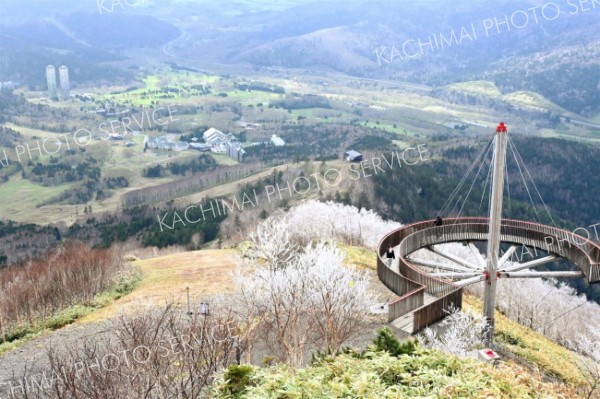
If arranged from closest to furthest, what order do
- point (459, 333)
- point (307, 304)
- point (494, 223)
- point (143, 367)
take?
point (143, 367) < point (307, 304) < point (459, 333) < point (494, 223)

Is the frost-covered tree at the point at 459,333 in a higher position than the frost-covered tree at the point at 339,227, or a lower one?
higher

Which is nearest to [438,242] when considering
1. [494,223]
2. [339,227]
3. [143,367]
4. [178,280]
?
[494,223]

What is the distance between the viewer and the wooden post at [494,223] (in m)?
24.0

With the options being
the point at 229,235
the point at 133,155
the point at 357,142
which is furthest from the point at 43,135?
the point at 229,235

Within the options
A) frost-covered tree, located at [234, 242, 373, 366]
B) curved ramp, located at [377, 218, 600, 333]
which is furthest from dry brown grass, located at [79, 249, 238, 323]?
curved ramp, located at [377, 218, 600, 333]

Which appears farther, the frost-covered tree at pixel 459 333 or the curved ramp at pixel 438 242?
the curved ramp at pixel 438 242

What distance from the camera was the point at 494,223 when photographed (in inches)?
995

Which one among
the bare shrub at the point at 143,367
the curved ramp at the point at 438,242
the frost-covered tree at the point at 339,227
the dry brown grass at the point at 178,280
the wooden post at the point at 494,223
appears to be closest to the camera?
the bare shrub at the point at 143,367

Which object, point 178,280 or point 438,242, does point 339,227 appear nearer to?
point 178,280

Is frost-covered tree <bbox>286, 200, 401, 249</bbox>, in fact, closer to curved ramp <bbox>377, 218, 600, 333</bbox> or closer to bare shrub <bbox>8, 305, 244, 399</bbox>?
curved ramp <bbox>377, 218, 600, 333</bbox>

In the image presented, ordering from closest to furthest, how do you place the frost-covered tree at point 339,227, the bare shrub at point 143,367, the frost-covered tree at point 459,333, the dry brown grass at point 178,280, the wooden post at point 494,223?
the bare shrub at point 143,367 < the frost-covered tree at point 459,333 < the wooden post at point 494,223 < the dry brown grass at point 178,280 < the frost-covered tree at point 339,227

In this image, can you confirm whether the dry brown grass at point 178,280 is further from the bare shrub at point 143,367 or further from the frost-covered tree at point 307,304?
the bare shrub at point 143,367

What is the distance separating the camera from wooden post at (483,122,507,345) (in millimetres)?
24031

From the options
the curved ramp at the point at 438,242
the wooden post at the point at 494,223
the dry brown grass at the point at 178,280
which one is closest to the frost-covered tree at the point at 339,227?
the dry brown grass at the point at 178,280
